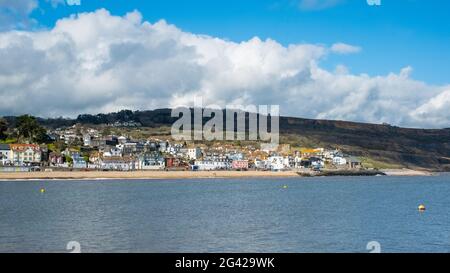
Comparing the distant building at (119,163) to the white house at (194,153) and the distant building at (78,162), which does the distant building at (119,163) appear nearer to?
the distant building at (78,162)

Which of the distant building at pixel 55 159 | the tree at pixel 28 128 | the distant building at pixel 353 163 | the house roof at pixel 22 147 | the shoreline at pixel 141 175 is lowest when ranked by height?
the shoreline at pixel 141 175

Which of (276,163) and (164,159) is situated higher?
(164,159)

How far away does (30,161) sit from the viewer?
12181 cm

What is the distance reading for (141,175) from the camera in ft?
395

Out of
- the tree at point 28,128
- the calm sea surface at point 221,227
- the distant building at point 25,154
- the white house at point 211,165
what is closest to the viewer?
the calm sea surface at point 221,227

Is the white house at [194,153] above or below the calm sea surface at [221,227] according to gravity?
above

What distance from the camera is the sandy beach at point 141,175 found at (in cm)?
10719

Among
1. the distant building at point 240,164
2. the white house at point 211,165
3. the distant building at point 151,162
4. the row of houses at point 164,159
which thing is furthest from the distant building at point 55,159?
the distant building at point 240,164

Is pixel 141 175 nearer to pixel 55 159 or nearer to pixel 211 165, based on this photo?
pixel 55 159

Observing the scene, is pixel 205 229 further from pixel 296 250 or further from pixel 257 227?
pixel 296 250

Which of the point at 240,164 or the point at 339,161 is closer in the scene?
the point at 240,164

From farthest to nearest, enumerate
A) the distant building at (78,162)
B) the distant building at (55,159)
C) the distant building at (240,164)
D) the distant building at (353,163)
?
the distant building at (353,163) < the distant building at (240,164) < the distant building at (78,162) < the distant building at (55,159)

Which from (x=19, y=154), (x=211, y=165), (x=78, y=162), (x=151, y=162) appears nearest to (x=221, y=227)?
(x=19, y=154)
